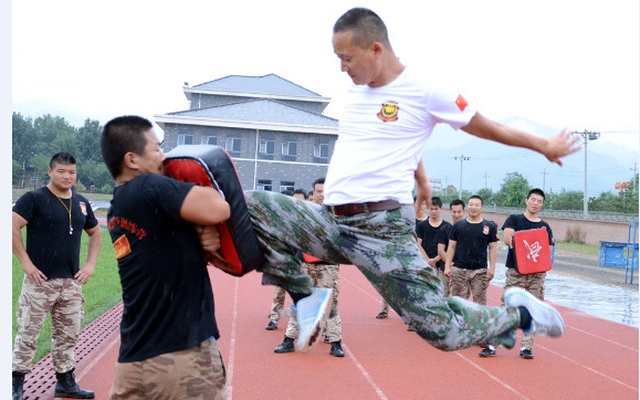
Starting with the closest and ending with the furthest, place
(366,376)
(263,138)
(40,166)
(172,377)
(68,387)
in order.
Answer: (172,377)
(68,387)
(366,376)
(263,138)
(40,166)

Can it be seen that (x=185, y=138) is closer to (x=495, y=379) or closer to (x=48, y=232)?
(x=495, y=379)

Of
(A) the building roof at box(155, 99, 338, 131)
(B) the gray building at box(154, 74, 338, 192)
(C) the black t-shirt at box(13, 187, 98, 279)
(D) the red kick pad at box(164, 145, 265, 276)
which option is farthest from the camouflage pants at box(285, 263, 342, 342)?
(A) the building roof at box(155, 99, 338, 131)

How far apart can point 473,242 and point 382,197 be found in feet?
21.4

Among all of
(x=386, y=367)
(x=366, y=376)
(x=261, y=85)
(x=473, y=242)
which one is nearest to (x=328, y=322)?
(x=386, y=367)

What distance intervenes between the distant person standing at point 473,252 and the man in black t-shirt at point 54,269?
5228 mm

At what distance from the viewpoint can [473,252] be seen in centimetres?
969

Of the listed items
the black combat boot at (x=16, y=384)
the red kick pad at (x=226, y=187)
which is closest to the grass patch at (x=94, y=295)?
the black combat boot at (x=16, y=384)

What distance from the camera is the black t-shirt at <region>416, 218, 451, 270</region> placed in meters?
11.0

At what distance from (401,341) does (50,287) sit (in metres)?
5.27

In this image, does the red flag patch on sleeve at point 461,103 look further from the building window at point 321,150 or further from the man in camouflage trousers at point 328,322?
the building window at point 321,150

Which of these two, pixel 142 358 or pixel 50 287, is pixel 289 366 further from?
pixel 142 358

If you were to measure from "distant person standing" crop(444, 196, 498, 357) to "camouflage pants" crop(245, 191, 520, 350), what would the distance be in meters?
6.19

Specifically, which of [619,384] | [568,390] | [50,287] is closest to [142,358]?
[50,287]

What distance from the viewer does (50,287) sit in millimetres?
6203
